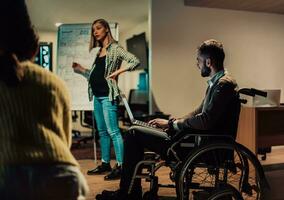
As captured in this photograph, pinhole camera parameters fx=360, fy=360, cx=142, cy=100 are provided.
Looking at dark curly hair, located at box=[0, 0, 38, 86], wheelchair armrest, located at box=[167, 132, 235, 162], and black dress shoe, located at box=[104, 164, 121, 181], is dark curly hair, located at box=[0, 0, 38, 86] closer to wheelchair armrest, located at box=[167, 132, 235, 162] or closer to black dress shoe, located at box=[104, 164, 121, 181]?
wheelchair armrest, located at box=[167, 132, 235, 162]

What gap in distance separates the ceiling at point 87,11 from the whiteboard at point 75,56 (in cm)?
131

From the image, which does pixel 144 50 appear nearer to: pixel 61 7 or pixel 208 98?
pixel 61 7

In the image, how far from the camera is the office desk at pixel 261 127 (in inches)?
135

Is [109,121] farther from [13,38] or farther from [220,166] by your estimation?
[13,38]

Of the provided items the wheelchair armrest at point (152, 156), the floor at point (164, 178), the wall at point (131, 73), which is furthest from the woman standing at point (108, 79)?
the wall at point (131, 73)

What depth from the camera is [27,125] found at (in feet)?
2.72

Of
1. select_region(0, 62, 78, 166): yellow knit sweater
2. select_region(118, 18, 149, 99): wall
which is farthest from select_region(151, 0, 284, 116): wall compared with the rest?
select_region(0, 62, 78, 166): yellow knit sweater

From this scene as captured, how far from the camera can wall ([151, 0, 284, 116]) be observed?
4426 mm

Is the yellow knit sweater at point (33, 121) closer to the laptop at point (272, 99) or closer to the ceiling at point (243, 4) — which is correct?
the laptop at point (272, 99)

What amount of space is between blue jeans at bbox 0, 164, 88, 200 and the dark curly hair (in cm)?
20

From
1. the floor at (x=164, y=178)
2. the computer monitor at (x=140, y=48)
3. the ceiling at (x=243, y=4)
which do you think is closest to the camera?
the floor at (x=164, y=178)

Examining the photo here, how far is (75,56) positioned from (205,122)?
2.37 m

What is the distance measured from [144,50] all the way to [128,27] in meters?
1.49

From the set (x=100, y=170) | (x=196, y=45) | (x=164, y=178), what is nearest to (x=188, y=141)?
Answer: (x=164, y=178)
